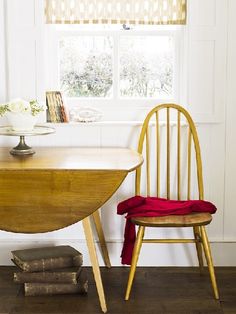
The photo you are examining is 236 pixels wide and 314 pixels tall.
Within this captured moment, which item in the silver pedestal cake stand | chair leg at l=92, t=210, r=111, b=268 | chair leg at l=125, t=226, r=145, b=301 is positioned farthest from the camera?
chair leg at l=92, t=210, r=111, b=268

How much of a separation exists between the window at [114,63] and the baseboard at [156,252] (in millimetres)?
862

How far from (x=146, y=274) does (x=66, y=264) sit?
492 mm

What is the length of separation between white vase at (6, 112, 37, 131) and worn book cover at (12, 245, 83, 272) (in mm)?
680

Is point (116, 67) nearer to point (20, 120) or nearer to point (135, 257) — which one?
point (20, 120)

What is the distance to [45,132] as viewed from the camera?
3.18m

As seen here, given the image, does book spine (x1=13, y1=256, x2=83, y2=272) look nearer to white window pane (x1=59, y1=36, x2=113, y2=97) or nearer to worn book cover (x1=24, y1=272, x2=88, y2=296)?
worn book cover (x1=24, y1=272, x2=88, y2=296)

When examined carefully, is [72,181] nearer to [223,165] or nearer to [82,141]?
[82,141]

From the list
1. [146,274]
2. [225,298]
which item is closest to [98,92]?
[146,274]

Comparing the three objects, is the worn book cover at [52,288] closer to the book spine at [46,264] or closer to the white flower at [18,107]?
the book spine at [46,264]

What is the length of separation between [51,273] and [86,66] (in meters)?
1.28

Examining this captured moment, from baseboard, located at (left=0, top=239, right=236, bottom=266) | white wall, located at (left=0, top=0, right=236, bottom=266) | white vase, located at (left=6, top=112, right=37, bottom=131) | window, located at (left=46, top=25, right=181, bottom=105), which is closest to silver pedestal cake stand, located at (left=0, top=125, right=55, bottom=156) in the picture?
white vase, located at (left=6, top=112, right=37, bottom=131)

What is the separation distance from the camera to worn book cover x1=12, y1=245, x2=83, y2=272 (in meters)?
3.17

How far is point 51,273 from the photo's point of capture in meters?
3.14

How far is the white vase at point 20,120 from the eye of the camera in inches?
124
